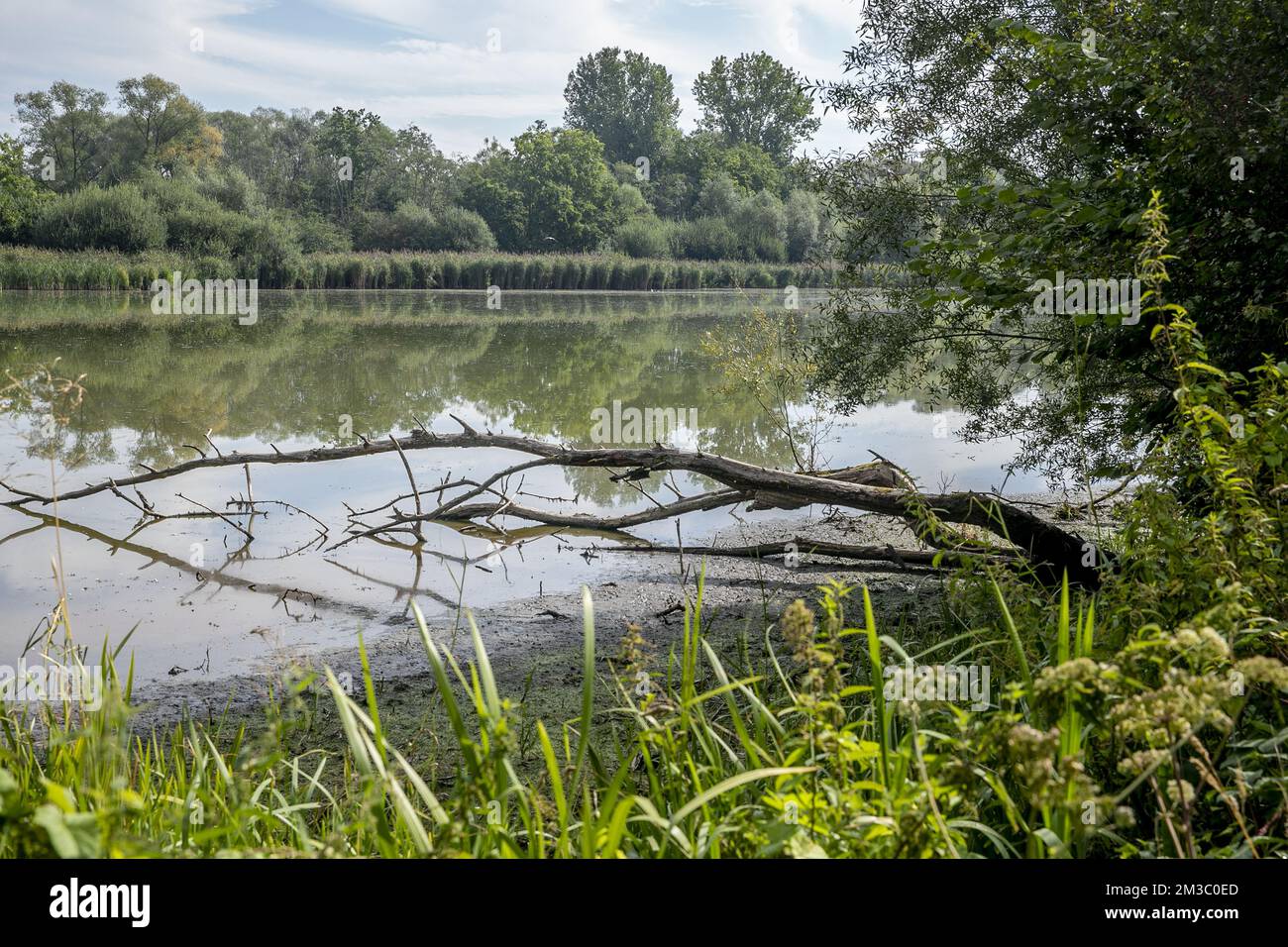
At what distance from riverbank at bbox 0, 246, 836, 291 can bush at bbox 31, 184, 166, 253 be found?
1179 millimetres

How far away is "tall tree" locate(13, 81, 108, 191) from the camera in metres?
48.8

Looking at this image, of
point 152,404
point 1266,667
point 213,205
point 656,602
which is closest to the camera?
point 1266,667

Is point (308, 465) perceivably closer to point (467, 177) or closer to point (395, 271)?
point (395, 271)

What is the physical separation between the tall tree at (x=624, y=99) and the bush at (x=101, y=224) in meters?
37.4

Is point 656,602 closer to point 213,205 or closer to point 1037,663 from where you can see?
point 1037,663

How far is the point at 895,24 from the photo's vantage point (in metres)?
7.22

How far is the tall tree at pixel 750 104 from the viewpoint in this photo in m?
45.8

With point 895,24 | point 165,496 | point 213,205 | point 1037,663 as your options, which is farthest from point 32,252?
point 1037,663

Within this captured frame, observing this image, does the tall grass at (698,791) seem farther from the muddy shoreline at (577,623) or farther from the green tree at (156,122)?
the green tree at (156,122)

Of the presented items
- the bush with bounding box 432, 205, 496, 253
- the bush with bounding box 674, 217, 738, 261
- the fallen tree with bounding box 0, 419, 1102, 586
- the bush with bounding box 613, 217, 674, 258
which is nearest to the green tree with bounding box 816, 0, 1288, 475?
the fallen tree with bounding box 0, 419, 1102, 586

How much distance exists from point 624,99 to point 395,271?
120 feet
